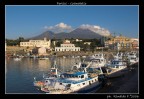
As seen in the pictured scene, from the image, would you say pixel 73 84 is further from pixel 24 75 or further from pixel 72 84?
pixel 24 75

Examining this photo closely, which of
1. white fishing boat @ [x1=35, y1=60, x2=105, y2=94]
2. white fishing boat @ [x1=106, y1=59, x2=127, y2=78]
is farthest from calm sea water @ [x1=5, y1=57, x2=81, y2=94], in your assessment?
white fishing boat @ [x1=106, y1=59, x2=127, y2=78]

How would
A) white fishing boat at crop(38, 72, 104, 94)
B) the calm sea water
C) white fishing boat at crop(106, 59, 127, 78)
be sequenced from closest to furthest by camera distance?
white fishing boat at crop(38, 72, 104, 94), the calm sea water, white fishing boat at crop(106, 59, 127, 78)

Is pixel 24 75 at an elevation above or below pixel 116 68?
below

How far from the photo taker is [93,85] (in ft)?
14.7

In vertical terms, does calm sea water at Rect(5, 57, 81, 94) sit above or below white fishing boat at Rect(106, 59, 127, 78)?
below

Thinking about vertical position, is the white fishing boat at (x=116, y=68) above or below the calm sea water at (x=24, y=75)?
above

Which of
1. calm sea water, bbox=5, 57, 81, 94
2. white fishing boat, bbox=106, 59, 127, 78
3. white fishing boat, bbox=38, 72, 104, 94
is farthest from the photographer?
white fishing boat, bbox=106, 59, 127, 78

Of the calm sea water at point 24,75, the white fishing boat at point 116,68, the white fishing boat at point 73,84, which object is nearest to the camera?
the white fishing boat at point 73,84

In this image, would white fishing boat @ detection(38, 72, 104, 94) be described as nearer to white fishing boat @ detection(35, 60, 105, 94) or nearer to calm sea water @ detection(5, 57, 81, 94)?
white fishing boat @ detection(35, 60, 105, 94)

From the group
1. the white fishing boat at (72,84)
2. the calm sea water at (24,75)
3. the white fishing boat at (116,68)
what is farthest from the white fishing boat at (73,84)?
the white fishing boat at (116,68)

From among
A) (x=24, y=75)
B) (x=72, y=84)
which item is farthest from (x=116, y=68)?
(x=24, y=75)

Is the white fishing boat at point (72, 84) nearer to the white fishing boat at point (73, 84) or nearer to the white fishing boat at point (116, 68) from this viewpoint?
the white fishing boat at point (73, 84)
